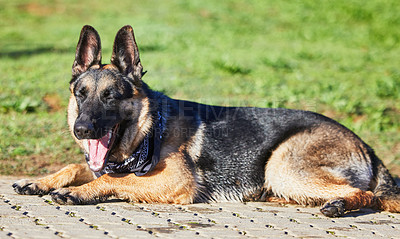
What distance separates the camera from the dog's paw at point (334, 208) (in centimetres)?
461

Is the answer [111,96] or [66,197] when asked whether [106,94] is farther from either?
[66,197]

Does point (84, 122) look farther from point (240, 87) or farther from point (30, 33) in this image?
point (30, 33)

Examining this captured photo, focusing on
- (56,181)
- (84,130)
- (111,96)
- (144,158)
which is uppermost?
(111,96)

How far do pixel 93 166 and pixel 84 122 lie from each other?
0.54 meters

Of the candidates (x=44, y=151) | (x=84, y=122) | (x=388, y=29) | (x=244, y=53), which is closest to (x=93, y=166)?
(x=84, y=122)

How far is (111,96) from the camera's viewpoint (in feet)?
15.6

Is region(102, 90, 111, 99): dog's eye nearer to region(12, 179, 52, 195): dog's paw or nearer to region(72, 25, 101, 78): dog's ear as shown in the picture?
region(72, 25, 101, 78): dog's ear

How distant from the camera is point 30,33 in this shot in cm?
1792

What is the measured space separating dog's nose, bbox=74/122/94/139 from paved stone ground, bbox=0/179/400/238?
675mm

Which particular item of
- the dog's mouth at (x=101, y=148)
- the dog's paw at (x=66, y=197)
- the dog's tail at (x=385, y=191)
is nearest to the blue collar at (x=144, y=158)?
the dog's mouth at (x=101, y=148)

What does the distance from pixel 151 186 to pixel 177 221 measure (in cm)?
72

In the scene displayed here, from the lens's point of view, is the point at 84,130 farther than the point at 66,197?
No

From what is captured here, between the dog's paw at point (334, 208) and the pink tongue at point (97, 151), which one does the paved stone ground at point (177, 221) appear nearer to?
the dog's paw at point (334, 208)

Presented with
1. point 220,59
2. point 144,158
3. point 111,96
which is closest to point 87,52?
point 111,96
